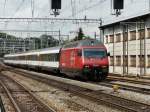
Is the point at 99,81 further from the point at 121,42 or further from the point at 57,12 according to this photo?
the point at 121,42

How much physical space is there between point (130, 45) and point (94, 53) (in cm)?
2206

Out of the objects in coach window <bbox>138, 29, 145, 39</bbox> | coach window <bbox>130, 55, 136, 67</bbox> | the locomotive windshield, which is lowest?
coach window <bbox>130, 55, 136, 67</bbox>

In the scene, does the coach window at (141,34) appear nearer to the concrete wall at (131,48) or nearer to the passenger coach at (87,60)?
the concrete wall at (131,48)

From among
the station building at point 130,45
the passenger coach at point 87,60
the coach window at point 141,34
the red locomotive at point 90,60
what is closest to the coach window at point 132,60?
the station building at point 130,45

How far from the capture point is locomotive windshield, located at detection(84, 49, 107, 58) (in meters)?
32.9

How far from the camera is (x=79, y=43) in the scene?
3400 centimetres

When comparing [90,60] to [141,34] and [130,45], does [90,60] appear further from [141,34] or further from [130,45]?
[130,45]

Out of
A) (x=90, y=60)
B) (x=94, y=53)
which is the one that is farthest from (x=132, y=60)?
(x=90, y=60)

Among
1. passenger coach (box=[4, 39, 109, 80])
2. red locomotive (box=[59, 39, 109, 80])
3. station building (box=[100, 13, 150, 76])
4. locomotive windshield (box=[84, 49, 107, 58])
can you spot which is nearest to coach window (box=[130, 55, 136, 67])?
station building (box=[100, 13, 150, 76])

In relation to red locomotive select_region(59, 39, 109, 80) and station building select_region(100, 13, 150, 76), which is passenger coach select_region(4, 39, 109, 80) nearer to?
red locomotive select_region(59, 39, 109, 80)

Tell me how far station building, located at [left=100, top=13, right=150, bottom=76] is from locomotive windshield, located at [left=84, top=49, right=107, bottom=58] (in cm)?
1540

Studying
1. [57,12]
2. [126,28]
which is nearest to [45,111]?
[57,12]

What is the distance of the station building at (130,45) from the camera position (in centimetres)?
5003

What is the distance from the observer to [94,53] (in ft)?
109
